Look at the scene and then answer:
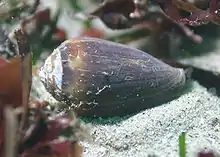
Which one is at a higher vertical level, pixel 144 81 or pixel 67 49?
pixel 67 49

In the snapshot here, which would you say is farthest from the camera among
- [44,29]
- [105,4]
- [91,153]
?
[44,29]

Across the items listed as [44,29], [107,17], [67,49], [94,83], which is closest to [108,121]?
[94,83]

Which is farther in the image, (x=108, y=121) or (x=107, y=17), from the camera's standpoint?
(x=107, y=17)

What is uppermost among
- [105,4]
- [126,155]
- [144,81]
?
[105,4]

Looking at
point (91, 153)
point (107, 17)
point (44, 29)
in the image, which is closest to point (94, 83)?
point (91, 153)

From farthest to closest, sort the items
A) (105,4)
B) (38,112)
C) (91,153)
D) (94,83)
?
(105,4) < (94,83) < (91,153) < (38,112)

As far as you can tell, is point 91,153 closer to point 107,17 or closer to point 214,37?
point 107,17

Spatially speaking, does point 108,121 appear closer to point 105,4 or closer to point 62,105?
point 62,105
